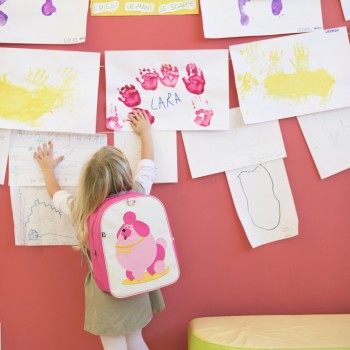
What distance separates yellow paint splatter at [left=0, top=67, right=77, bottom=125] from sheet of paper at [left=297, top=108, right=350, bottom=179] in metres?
0.73

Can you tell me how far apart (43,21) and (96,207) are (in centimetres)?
59

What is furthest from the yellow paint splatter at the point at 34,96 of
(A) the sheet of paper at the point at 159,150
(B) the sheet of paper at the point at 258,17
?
(B) the sheet of paper at the point at 258,17

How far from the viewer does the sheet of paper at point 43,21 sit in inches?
48.5

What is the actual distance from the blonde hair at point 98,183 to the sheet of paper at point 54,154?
15cm

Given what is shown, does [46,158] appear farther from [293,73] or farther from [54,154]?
[293,73]

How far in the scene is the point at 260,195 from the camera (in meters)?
1.31

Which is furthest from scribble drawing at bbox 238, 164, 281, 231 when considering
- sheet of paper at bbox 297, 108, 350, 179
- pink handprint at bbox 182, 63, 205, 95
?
pink handprint at bbox 182, 63, 205, 95

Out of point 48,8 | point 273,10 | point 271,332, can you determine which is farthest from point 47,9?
point 271,332

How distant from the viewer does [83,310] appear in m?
1.33

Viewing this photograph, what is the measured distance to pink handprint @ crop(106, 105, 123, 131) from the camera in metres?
1.27

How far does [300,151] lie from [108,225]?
65cm

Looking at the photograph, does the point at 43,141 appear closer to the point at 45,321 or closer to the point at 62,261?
the point at 62,261

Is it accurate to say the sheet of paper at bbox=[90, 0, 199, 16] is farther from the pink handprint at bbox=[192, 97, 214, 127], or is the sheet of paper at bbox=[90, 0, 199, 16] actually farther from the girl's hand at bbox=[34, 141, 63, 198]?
the girl's hand at bbox=[34, 141, 63, 198]

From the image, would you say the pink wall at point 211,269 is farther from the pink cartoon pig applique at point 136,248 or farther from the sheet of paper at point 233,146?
the pink cartoon pig applique at point 136,248
